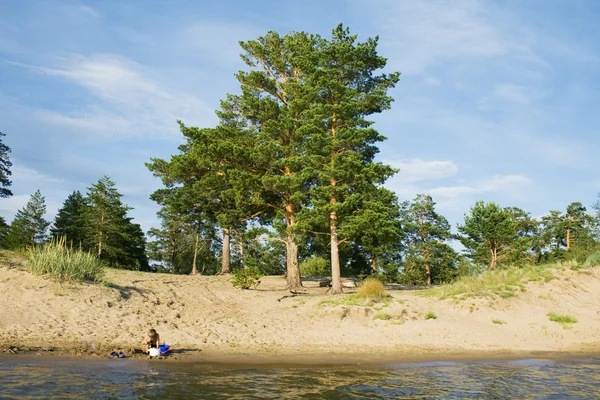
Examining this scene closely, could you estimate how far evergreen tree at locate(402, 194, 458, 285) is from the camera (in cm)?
4334

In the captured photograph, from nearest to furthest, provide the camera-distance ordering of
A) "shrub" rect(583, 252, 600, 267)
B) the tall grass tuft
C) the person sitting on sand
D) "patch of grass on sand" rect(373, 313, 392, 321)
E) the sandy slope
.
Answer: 1. the person sitting on sand
2. the sandy slope
3. the tall grass tuft
4. "patch of grass on sand" rect(373, 313, 392, 321)
5. "shrub" rect(583, 252, 600, 267)

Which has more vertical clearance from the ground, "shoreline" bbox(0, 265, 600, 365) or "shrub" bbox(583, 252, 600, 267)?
"shrub" bbox(583, 252, 600, 267)

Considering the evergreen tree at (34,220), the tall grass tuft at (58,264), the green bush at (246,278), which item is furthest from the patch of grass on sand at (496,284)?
the evergreen tree at (34,220)

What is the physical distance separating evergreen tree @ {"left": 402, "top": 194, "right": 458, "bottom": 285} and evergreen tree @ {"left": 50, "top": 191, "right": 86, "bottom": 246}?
30654 millimetres

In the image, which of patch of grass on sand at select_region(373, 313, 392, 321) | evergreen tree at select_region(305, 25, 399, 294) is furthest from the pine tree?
patch of grass on sand at select_region(373, 313, 392, 321)

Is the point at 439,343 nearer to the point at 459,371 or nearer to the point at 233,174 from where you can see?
the point at 459,371

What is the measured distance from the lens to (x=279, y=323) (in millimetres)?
18234

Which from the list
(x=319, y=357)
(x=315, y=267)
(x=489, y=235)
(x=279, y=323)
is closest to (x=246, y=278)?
(x=279, y=323)

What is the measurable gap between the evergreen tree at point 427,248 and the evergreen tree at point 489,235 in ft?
6.33

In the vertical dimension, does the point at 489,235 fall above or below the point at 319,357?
above

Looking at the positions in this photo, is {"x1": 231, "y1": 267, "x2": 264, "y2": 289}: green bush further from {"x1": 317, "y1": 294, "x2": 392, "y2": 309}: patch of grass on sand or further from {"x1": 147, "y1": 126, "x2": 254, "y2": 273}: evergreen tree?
{"x1": 317, "y1": 294, "x2": 392, "y2": 309}: patch of grass on sand

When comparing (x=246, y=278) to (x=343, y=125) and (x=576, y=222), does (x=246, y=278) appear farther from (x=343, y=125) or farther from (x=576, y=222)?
(x=576, y=222)

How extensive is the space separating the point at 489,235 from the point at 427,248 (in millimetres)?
5803

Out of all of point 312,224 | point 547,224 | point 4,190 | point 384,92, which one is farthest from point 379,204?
point 547,224
